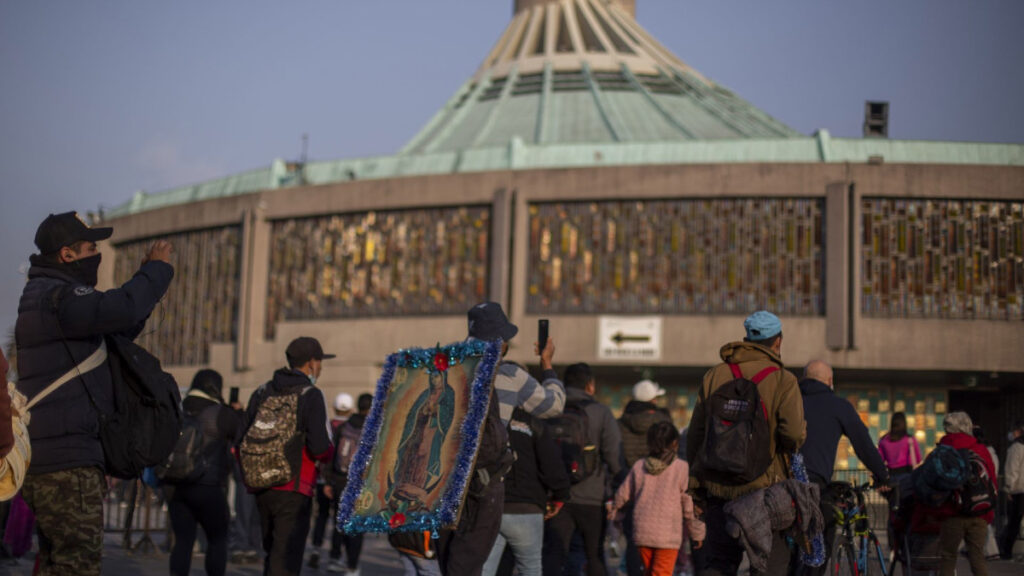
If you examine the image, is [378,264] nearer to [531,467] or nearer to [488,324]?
[531,467]

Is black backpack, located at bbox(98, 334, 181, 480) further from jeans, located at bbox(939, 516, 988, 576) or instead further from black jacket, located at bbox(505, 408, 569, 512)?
jeans, located at bbox(939, 516, 988, 576)

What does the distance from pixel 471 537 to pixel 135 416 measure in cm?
202

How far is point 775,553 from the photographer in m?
6.41

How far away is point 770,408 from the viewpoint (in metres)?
6.40

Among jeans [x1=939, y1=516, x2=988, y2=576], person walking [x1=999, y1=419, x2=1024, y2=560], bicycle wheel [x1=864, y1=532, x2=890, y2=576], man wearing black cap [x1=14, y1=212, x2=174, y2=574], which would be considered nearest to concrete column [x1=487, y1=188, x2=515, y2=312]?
person walking [x1=999, y1=419, x2=1024, y2=560]

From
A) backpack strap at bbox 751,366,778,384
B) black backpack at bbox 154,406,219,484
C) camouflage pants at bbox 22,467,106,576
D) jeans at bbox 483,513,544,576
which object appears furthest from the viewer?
black backpack at bbox 154,406,219,484

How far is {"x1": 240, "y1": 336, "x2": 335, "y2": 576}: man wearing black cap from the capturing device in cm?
772

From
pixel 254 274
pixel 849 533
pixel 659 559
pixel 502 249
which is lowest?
pixel 659 559

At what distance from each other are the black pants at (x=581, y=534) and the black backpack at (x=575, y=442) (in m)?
0.41

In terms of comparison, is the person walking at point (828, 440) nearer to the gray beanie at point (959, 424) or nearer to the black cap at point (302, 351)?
the gray beanie at point (959, 424)

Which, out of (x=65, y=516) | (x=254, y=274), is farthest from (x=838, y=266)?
(x=65, y=516)

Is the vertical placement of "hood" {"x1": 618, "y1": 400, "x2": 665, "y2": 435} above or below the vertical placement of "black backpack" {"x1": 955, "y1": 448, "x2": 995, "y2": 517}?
above

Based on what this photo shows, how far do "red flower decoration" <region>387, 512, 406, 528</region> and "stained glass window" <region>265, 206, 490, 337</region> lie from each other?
25.4 metres

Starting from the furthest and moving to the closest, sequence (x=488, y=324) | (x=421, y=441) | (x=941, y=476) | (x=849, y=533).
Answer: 1. (x=941, y=476)
2. (x=849, y=533)
3. (x=488, y=324)
4. (x=421, y=441)
